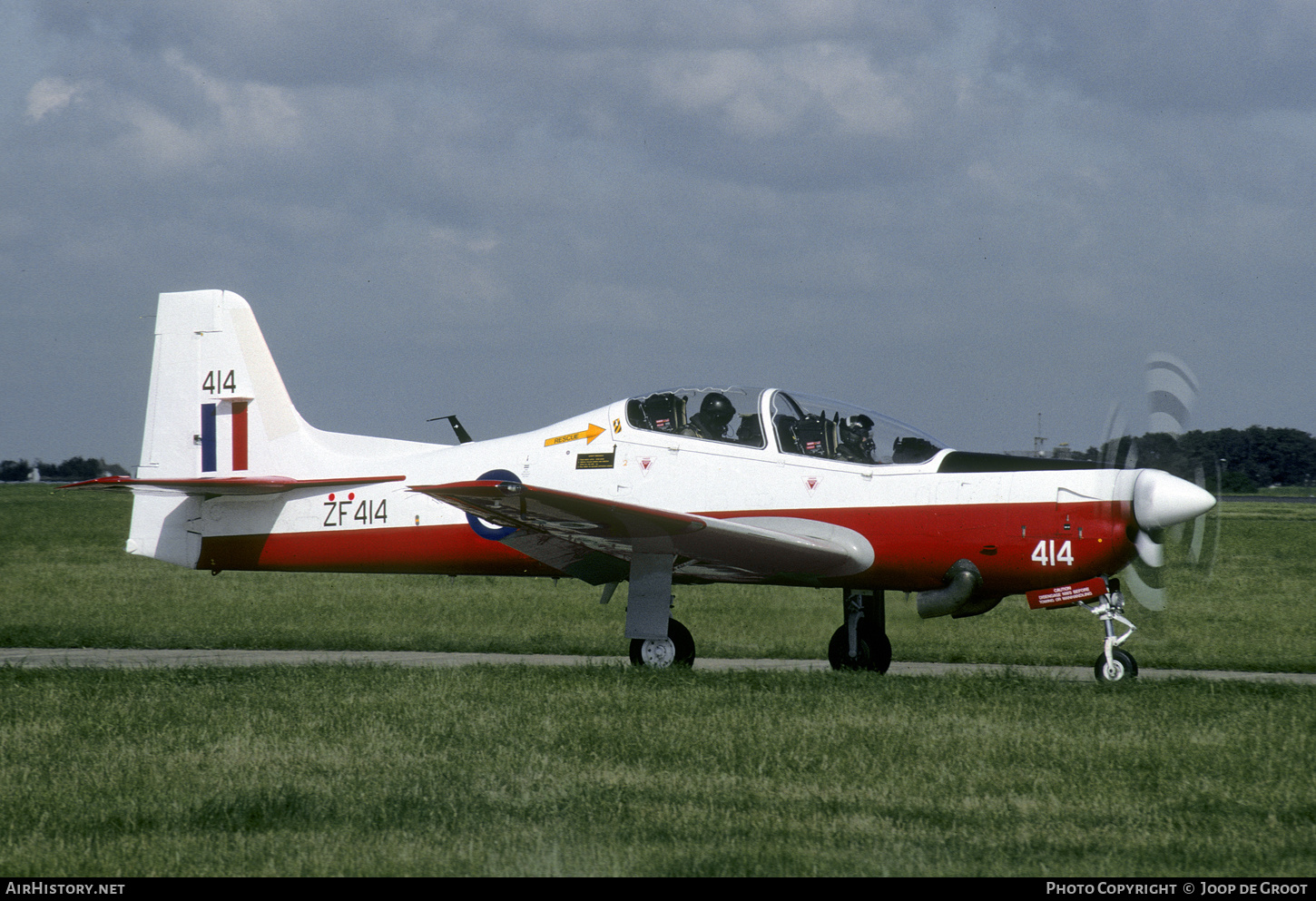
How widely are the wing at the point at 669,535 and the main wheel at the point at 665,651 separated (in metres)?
0.59

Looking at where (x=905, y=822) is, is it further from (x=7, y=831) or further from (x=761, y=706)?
(x=7, y=831)

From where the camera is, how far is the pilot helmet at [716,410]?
11453mm

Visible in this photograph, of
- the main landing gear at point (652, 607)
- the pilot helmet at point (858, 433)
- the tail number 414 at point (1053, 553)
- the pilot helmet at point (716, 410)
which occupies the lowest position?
the main landing gear at point (652, 607)

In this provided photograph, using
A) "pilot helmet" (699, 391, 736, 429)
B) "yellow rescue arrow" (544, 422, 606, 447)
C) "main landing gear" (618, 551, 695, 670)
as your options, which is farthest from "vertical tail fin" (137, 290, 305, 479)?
"pilot helmet" (699, 391, 736, 429)

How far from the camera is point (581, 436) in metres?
12.0

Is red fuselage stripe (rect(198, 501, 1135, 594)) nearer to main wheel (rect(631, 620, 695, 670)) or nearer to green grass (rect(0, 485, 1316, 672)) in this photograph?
green grass (rect(0, 485, 1316, 672))

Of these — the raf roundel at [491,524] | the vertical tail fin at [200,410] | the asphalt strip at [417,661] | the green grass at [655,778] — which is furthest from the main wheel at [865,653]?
the vertical tail fin at [200,410]

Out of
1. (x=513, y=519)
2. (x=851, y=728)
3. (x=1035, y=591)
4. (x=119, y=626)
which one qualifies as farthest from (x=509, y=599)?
(x=851, y=728)

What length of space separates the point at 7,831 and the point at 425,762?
2196mm

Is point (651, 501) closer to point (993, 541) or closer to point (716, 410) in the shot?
point (716, 410)

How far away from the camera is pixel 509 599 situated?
20.2m

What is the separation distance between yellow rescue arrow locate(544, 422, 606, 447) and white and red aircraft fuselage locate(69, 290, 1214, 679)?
0.02 meters

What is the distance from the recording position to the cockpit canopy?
1116 cm

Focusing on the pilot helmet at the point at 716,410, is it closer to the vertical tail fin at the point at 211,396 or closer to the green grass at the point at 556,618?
the green grass at the point at 556,618
